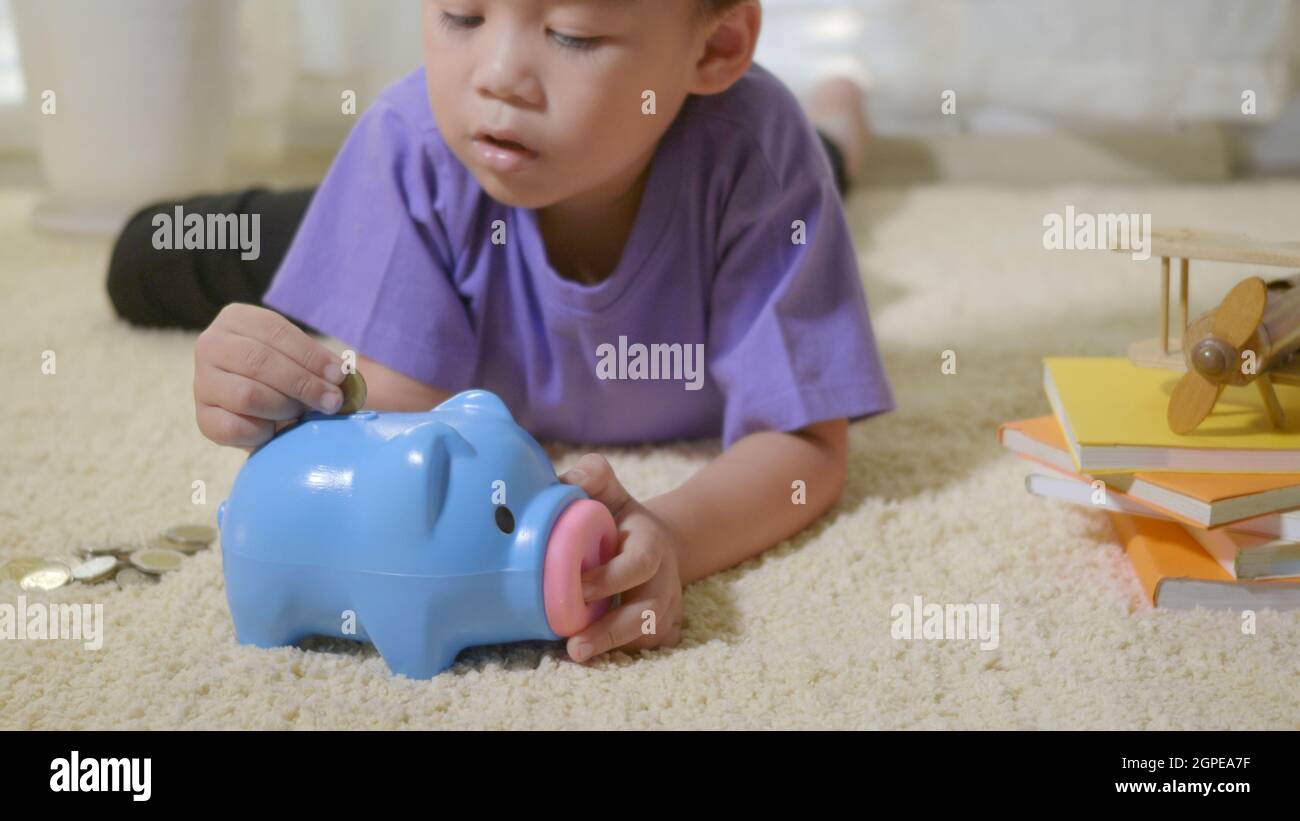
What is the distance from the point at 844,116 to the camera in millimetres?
2031

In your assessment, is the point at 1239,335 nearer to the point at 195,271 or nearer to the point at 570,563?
the point at 570,563

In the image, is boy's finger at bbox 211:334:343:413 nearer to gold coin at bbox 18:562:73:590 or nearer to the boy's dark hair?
gold coin at bbox 18:562:73:590

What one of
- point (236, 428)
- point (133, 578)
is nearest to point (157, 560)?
point (133, 578)

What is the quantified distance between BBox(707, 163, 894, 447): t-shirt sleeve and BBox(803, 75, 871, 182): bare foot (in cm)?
93

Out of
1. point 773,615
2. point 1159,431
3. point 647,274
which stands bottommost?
point 773,615

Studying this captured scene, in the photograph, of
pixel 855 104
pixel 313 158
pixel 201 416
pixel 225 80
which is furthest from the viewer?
pixel 313 158

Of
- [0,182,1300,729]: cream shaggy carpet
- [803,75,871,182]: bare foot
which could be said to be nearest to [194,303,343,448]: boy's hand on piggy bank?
[0,182,1300,729]: cream shaggy carpet

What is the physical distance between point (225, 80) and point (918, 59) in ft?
3.51

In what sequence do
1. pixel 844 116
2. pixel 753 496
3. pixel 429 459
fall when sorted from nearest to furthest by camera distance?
pixel 429 459, pixel 753 496, pixel 844 116

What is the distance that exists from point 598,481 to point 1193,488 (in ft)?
1.20

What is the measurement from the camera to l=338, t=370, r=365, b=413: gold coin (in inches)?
30.9

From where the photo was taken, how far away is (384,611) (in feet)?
2.36
